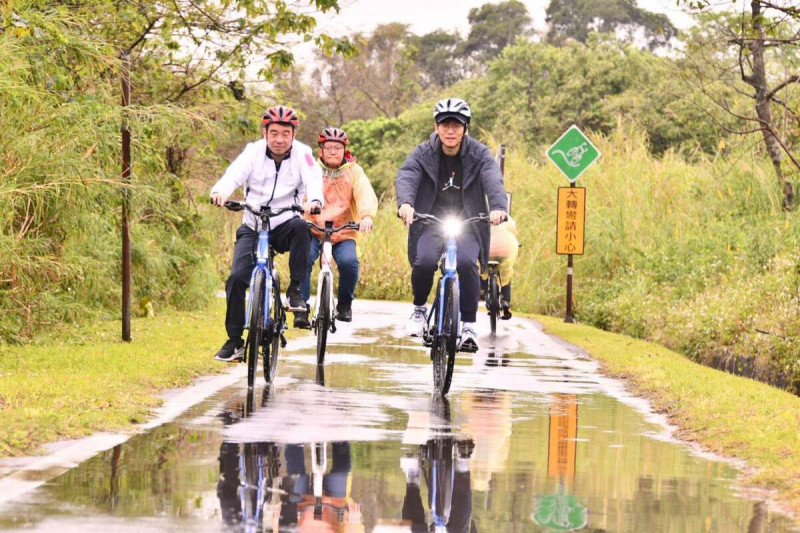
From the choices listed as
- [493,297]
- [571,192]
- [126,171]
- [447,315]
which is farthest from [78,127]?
[571,192]

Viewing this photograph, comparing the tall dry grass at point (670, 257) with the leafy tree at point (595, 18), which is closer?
the tall dry grass at point (670, 257)

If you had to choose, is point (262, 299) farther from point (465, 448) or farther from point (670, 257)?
point (670, 257)

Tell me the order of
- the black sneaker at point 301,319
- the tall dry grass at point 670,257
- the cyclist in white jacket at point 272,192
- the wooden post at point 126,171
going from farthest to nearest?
the tall dry grass at point 670,257, the wooden post at point 126,171, the black sneaker at point 301,319, the cyclist in white jacket at point 272,192

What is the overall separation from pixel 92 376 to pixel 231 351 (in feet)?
3.80

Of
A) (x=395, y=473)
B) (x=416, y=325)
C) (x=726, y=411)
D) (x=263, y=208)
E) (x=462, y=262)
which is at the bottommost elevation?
(x=395, y=473)

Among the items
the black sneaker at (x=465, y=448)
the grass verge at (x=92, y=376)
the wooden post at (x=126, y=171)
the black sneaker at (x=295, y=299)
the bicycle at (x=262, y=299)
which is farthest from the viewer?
the wooden post at (x=126, y=171)

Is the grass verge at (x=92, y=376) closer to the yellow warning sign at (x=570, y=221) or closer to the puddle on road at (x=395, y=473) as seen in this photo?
the puddle on road at (x=395, y=473)

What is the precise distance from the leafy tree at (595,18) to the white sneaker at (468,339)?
218 ft

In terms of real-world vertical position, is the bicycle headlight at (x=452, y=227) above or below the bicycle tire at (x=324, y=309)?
above

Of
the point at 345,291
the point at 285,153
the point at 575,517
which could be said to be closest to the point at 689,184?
the point at 345,291

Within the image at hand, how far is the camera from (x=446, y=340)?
11680 mm

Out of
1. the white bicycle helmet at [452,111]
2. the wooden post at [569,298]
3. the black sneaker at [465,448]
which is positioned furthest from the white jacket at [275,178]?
the wooden post at [569,298]

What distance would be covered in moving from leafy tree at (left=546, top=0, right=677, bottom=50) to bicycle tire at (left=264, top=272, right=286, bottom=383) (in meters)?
Answer: 66.3

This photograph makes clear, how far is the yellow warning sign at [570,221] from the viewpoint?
24.9 meters
